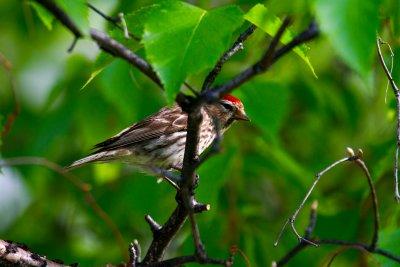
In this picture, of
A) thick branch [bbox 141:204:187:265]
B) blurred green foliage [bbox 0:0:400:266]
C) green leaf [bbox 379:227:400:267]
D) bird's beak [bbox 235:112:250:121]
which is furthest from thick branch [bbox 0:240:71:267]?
bird's beak [bbox 235:112:250:121]

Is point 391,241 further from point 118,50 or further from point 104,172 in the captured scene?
point 104,172

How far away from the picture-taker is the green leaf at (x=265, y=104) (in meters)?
7.45

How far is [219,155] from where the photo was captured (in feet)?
24.6

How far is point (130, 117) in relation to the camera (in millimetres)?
7812

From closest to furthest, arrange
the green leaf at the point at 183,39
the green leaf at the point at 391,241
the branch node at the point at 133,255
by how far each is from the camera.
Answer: the green leaf at the point at 183,39, the branch node at the point at 133,255, the green leaf at the point at 391,241

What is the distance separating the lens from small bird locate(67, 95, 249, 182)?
7.61 metres

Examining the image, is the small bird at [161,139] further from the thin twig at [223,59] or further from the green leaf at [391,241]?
the thin twig at [223,59]

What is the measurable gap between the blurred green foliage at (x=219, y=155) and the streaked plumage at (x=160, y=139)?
165 millimetres

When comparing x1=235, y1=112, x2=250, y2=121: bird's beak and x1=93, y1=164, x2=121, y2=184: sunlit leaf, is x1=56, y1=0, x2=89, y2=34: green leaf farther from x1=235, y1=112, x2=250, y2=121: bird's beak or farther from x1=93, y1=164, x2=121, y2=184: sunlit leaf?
x1=93, y1=164, x2=121, y2=184: sunlit leaf

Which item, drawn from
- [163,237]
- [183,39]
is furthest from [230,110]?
[183,39]

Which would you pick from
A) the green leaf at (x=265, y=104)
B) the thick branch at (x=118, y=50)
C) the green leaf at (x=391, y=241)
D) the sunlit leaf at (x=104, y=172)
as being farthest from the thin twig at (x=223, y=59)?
the sunlit leaf at (x=104, y=172)

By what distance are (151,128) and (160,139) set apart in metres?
0.20

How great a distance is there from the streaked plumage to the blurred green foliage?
17 centimetres

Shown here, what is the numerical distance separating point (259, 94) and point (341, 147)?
3.63 meters
